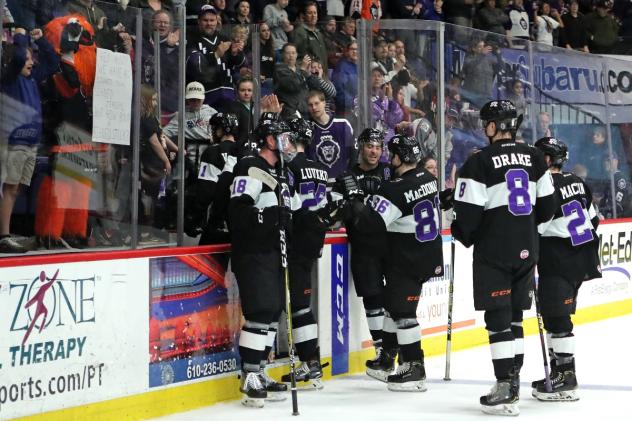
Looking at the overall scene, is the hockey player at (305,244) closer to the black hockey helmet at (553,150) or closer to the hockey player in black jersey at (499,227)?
the hockey player in black jersey at (499,227)

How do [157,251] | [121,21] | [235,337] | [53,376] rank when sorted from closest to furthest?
[53,376], [157,251], [235,337], [121,21]

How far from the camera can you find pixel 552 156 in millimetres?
6883

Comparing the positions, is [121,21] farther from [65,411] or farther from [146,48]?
[65,411]

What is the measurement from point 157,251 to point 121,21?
1739 millimetres

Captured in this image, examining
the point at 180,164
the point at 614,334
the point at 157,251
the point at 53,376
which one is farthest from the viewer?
the point at 614,334

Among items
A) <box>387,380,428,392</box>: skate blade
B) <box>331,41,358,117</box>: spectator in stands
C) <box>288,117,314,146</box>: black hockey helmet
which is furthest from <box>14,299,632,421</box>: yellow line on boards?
<box>331,41,358,117</box>: spectator in stands

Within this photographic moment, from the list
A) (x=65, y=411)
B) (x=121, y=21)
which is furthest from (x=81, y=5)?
(x=65, y=411)

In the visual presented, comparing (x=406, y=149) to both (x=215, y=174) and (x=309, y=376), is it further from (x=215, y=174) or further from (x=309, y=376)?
(x=309, y=376)

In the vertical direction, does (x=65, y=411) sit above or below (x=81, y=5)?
below

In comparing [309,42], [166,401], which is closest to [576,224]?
[166,401]

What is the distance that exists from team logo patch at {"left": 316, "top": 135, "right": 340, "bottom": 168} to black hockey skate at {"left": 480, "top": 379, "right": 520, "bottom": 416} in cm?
286

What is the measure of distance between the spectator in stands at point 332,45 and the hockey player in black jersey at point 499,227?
2.93 metres

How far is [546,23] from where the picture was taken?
14.3 metres

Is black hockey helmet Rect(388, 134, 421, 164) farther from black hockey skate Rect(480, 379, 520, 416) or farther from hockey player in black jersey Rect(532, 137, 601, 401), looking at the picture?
black hockey skate Rect(480, 379, 520, 416)
